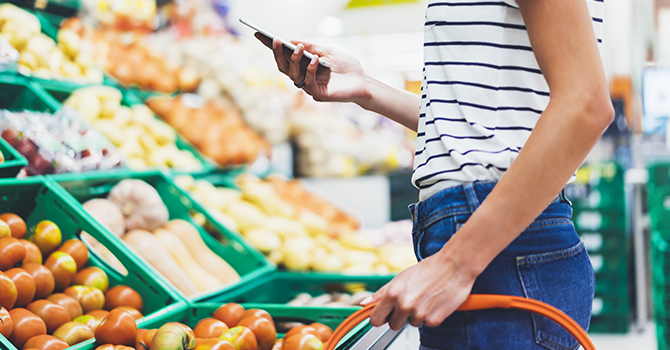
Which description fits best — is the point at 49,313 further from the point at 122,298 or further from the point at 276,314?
the point at 276,314

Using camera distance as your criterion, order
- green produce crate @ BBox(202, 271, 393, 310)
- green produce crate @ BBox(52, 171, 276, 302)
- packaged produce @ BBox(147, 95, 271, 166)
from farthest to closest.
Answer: packaged produce @ BBox(147, 95, 271, 166) < green produce crate @ BBox(52, 171, 276, 302) < green produce crate @ BBox(202, 271, 393, 310)

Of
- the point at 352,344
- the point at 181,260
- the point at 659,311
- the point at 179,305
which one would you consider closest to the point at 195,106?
the point at 181,260

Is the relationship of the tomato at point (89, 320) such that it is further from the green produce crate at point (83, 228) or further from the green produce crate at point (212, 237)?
the green produce crate at point (212, 237)

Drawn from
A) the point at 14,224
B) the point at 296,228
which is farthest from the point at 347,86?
the point at 296,228

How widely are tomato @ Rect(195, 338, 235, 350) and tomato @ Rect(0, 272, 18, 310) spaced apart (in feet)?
1.49

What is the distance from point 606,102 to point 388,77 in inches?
453

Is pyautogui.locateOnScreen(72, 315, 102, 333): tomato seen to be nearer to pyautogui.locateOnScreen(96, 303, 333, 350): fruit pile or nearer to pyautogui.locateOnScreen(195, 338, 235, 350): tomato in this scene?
pyautogui.locateOnScreen(96, 303, 333, 350): fruit pile

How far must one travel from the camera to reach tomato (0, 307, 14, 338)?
1.22 m

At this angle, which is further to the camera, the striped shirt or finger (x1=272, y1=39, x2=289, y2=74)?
finger (x1=272, y1=39, x2=289, y2=74)

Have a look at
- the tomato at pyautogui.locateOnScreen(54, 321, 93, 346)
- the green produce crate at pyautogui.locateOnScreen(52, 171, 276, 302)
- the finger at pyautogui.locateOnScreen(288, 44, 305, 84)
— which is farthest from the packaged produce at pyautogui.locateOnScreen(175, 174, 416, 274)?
the finger at pyautogui.locateOnScreen(288, 44, 305, 84)

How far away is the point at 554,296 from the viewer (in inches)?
34.0

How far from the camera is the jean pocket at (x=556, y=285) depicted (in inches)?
33.5

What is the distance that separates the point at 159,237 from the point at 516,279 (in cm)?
167

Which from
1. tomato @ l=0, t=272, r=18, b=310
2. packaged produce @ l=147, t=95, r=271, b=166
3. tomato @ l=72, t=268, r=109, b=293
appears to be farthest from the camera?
packaged produce @ l=147, t=95, r=271, b=166
